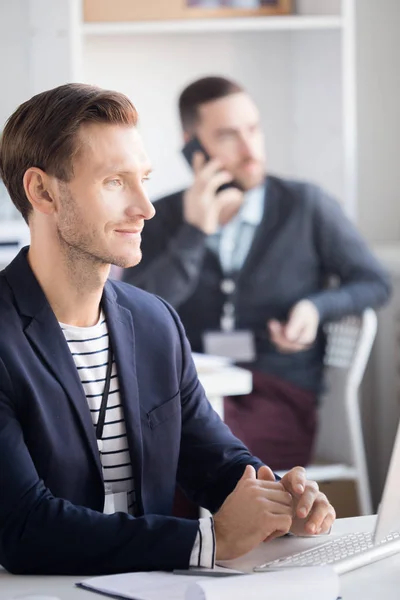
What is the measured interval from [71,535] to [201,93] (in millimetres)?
2615

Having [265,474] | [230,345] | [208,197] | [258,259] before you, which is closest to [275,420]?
[230,345]

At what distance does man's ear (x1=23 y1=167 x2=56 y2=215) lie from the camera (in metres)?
1.53

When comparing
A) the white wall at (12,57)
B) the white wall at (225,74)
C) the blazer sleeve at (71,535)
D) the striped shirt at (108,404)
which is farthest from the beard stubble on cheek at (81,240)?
the white wall at (225,74)

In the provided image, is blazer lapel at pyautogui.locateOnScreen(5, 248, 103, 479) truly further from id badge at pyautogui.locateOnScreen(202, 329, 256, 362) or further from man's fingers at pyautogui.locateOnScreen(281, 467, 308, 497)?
id badge at pyautogui.locateOnScreen(202, 329, 256, 362)

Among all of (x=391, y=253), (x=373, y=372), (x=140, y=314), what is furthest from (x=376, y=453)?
(x=140, y=314)

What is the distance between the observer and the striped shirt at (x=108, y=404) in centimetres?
152

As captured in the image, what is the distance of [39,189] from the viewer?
1538 millimetres

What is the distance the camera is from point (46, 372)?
1.46 m

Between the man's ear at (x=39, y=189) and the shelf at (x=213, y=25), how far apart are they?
2.25m

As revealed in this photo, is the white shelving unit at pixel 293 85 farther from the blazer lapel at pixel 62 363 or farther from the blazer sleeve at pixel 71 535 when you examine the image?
the blazer sleeve at pixel 71 535

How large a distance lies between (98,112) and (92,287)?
0.81 feet

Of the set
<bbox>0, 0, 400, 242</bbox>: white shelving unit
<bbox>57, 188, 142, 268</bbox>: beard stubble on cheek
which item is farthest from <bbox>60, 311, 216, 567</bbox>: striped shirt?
<bbox>0, 0, 400, 242</bbox>: white shelving unit

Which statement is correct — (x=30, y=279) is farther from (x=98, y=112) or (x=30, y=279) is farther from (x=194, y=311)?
(x=194, y=311)

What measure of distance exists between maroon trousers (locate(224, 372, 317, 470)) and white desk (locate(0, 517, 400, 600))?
2.14 metres
